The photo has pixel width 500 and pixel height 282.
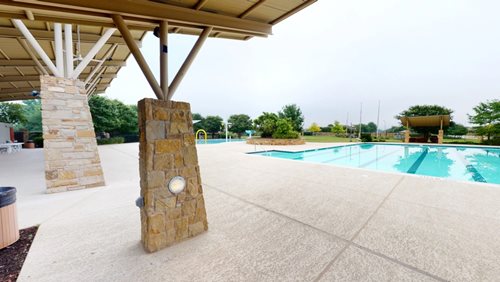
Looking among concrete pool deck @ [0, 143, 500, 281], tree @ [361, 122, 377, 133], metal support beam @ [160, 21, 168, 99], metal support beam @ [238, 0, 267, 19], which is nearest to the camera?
concrete pool deck @ [0, 143, 500, 281]

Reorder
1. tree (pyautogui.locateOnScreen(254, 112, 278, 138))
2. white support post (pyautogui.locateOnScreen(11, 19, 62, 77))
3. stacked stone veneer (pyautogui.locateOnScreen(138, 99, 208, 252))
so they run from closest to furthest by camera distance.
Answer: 1. stacked stone veneer (pyautogui.locateOnScreen(138, 99, 208, 252))
2. white support post (pyautogui.locateOnScreen(11, 19, 62, 77))
3. tree (pyautogui.locateOnScreen(254, 112, 278, 138))

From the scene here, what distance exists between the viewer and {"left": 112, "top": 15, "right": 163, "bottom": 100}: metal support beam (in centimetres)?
207

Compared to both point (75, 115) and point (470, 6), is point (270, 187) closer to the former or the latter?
point (75, 115)

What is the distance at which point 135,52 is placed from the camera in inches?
82.9

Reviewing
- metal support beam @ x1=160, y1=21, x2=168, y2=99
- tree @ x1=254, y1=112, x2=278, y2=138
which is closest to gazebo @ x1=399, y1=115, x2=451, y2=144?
tree @ x1=254, y1=112, x2=278, y2=138

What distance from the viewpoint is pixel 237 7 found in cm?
258

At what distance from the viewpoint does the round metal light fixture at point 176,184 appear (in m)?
2.09

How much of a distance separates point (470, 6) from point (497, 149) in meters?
10.5

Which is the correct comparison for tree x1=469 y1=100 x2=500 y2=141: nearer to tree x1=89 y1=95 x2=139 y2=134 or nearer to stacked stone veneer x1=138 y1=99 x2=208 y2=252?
stacked stone veneer x1=138 y1=99 x2=208 y2=252

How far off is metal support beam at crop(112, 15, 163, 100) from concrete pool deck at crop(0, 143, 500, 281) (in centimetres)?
185

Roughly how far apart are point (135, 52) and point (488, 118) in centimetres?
2724

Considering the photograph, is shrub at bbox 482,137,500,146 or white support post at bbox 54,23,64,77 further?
shrub at bbox 482,137,500,146

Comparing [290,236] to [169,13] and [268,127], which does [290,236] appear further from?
[268,127]

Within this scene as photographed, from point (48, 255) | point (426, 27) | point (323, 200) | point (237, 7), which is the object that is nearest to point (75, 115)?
point (48, 255)
